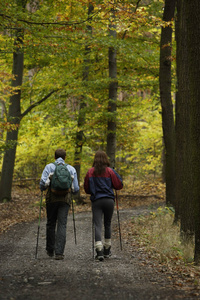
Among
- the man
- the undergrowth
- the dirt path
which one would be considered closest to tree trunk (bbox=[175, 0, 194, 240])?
the undergrowth

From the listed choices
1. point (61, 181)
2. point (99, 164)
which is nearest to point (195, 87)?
point (99, 164)

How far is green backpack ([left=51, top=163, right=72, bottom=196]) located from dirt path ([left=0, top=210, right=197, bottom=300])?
1.33m

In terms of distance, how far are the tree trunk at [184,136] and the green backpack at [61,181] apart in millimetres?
3354

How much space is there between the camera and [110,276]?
5.52 meters

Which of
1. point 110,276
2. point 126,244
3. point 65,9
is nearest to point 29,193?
point 65,9

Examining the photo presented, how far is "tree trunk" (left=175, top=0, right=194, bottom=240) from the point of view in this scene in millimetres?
9109

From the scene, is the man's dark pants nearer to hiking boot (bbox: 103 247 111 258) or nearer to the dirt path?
the dirt path

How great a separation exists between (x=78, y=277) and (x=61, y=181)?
210cm

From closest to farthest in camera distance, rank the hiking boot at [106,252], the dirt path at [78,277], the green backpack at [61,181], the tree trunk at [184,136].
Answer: the dirt path at [78,277], the green backpack at [61,181], the hiking boot at [106,252], the tree trunk at [184,136]

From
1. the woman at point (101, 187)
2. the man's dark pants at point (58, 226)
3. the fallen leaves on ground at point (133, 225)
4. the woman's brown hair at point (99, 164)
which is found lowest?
the fallen leaves on ground at point (133, 225)

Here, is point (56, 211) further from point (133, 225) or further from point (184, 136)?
point (133, 225)

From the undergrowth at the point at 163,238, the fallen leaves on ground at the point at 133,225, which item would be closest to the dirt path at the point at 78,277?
the fallen leaves on ground at the point at 133,225

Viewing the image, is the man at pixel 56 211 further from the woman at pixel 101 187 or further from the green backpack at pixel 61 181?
the woman at pixel 101 187

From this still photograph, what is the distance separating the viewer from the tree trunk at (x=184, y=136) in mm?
9109
